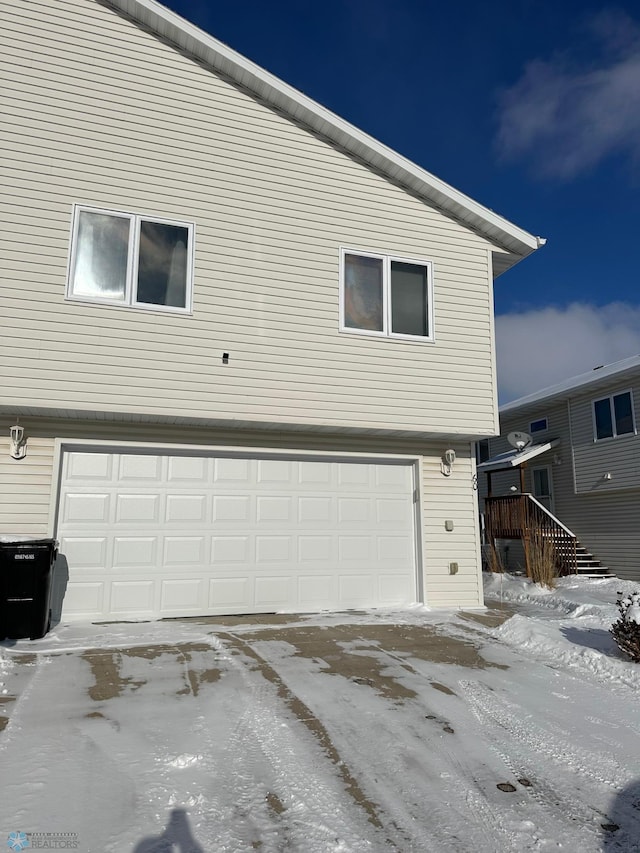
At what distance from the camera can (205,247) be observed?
26.1ft

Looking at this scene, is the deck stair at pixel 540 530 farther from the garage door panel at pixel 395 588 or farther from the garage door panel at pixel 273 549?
the garage door panel at pixel 273 549

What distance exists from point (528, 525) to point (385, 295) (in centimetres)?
802

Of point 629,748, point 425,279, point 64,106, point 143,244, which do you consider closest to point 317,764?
point 629,748

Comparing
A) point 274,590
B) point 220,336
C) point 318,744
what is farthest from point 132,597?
point 318,744

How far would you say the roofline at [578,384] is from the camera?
15.1 meters

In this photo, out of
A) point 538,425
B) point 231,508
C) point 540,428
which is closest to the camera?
point 231,508

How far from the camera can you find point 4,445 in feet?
23.7

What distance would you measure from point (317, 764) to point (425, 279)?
283 inches

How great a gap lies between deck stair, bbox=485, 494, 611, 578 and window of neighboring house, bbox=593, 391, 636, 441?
2748mm

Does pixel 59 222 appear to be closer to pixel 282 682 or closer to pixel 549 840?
pixel 282 682

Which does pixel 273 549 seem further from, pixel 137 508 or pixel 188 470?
pixel 137 508

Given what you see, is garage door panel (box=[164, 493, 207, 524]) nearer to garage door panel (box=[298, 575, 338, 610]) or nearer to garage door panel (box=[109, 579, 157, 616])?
garage door panel (box=[109, 579, 157, 616])

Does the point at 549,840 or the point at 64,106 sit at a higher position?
the point at 64,106

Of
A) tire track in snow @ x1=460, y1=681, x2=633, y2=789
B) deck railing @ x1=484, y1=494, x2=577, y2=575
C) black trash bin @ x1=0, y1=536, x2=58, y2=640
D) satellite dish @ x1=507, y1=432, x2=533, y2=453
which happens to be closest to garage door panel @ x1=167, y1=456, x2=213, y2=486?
black trash bin @ x1=0, y1=536, x2=58, y2=640
